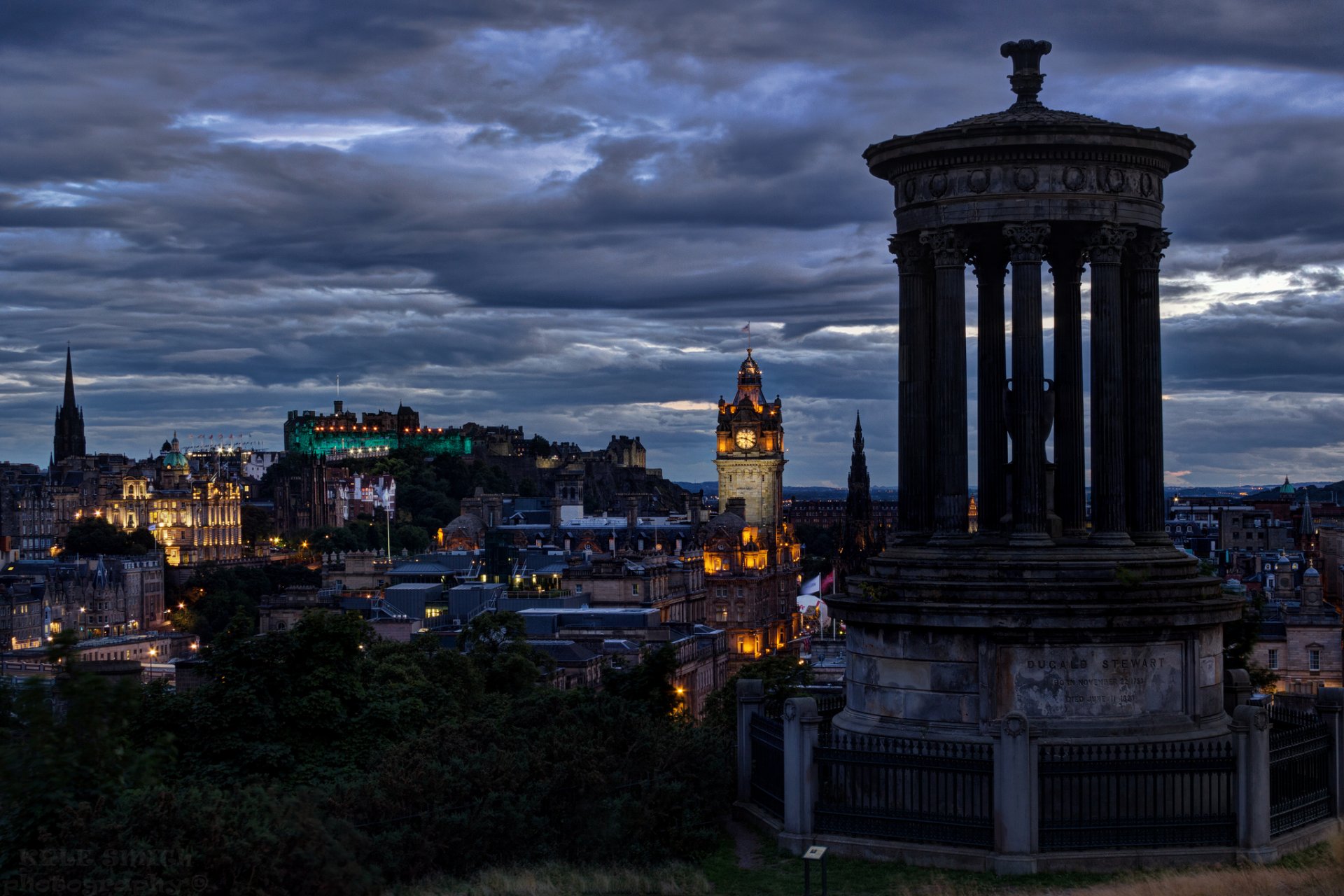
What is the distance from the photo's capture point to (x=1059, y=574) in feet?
96.8

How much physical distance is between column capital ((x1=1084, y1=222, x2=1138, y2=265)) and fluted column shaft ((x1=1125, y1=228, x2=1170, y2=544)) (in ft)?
3.36

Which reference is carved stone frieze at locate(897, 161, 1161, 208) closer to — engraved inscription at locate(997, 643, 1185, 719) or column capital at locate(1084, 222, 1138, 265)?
column capital at locate(1084, 222, 1138, 265)

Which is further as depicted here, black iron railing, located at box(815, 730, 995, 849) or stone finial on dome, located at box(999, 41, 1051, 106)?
stone finial on dome, located at box(999, 41, 1051, 106)

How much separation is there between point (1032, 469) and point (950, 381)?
7.13ft

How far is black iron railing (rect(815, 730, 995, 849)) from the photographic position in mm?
27062

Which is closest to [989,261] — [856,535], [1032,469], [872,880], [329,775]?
[1032,469]

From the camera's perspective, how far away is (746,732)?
105ft

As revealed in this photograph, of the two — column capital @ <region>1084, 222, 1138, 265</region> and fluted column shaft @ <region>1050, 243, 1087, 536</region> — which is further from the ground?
column capital @ <region>1084, 222, 1138, 265</region>

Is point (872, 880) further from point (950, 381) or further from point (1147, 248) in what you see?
point (1147, 248)

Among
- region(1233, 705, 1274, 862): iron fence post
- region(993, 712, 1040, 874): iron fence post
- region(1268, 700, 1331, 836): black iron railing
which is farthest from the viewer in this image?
region(1268, 700, 1331, 836): black iron railing

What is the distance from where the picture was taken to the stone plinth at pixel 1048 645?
2886 cm

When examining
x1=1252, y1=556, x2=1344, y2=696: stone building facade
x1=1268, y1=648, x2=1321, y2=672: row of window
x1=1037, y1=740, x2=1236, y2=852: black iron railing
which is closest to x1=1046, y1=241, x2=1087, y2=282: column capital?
x1=1037, y1=740, x2=1236, y2=852: black iron railing

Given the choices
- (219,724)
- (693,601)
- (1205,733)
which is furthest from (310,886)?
(693,601)

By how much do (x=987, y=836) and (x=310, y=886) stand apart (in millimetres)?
10200
